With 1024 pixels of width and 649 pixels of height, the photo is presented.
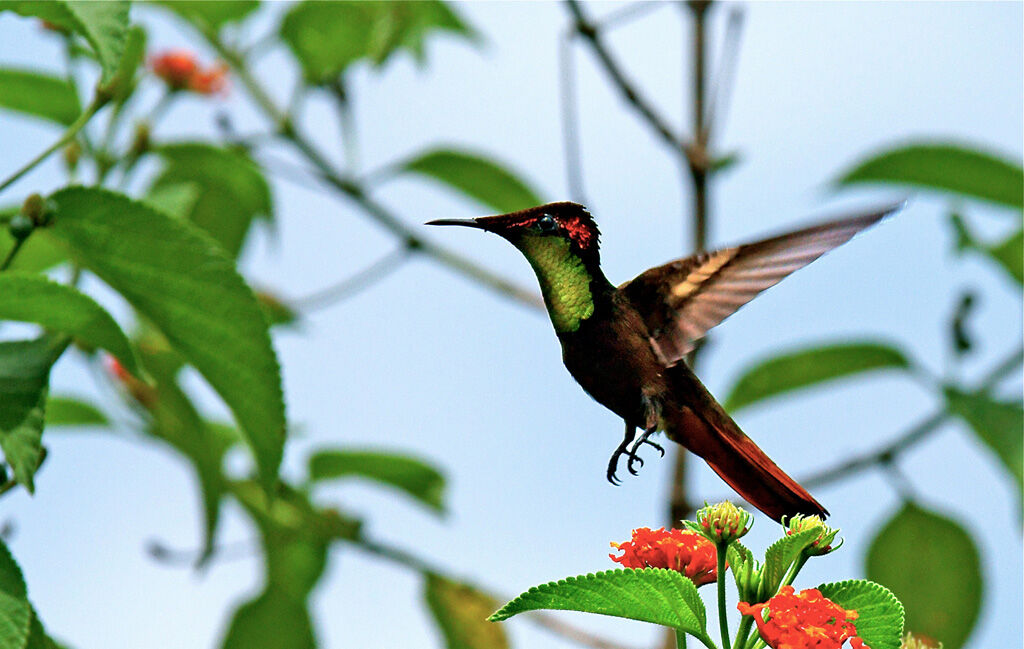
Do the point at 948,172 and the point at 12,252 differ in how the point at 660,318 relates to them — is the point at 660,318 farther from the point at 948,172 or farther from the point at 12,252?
the point at 948,172

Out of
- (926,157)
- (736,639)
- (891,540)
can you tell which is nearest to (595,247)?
(736,639)

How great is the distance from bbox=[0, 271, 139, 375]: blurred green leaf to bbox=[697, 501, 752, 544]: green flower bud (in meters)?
0.81

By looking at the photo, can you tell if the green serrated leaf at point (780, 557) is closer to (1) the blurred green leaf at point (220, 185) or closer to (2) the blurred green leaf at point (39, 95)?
(1) the blurred green leaf at point (220, 185)

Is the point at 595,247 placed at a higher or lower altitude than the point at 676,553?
higher

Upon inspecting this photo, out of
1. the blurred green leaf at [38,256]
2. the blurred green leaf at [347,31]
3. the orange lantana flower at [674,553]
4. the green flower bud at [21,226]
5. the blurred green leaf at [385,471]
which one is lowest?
the orange lantana flower at [674,553]

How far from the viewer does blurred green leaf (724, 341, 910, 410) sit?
293 centimetres

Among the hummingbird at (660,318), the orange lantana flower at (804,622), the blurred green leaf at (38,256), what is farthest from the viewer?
the blurred green leaf at (38,256)

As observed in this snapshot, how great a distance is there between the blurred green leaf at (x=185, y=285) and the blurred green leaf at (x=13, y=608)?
1.39 ft

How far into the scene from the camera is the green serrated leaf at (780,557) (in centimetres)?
114

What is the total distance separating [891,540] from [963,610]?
0.77 feet

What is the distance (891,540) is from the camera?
3.05 metres

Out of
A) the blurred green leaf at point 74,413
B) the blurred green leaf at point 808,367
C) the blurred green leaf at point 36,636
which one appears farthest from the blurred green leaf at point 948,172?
the blurred green leaf at point 36,636

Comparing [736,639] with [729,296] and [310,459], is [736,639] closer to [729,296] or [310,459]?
[729,296]

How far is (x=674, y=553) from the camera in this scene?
1.21 metres
